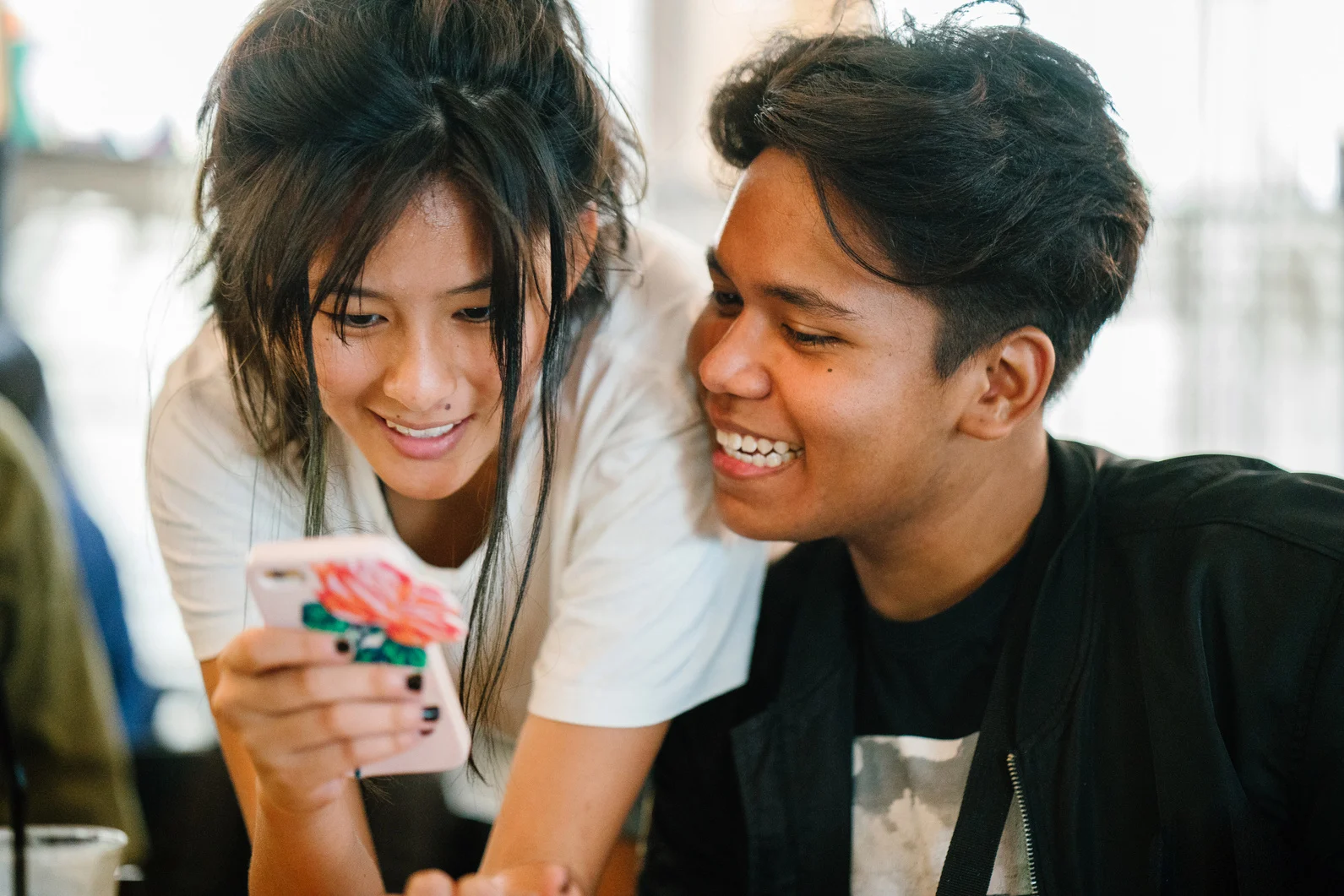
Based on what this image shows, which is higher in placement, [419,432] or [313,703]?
[419,432]

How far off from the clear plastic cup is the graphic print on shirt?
0.65m

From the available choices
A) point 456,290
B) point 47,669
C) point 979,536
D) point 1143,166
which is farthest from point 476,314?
point 1143,166

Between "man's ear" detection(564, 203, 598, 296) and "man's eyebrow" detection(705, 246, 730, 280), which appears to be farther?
"man's eyebrow" detection(705, 246, 730, 280)

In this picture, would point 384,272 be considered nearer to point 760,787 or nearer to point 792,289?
point 792,289

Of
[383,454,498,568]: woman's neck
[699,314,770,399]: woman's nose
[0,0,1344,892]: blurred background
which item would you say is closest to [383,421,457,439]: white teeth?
[383,454,498,568]: woman's neck

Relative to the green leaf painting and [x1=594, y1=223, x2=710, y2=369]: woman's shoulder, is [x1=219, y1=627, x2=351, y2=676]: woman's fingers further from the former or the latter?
[x1=594, y1=223, x2=710, y2=369]: woman's shoulder

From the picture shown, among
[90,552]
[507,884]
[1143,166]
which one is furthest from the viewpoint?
[1143,166]

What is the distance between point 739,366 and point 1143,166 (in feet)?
5.17

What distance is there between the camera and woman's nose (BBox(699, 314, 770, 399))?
103cm

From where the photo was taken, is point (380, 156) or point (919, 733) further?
point (919, 733)

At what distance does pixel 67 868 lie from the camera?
2.94 ft

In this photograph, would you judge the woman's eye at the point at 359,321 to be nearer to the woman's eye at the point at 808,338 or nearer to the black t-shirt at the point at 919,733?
the woman's eye at the point at 808,338

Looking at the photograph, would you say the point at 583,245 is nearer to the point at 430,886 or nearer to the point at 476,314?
the point at 476,314

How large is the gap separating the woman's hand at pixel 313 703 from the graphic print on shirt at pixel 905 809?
52cm
